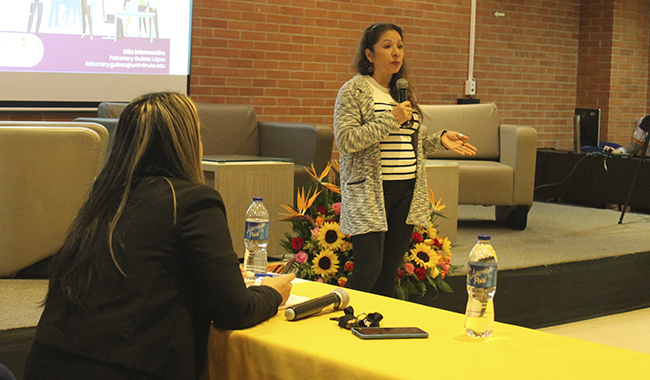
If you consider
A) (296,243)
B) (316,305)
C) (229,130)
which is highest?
(229,130)

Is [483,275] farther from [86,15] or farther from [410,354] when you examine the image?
[86,15]

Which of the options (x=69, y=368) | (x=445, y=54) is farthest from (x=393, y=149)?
(x=445, y=54)

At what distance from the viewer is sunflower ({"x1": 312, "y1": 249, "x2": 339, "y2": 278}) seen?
126 inches

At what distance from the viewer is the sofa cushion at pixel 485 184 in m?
5.06

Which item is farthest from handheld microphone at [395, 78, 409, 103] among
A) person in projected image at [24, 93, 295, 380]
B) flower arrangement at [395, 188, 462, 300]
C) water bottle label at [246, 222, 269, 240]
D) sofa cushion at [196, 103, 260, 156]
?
sofa cushion at [196, 103, 260, 156]

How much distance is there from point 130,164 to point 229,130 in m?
3.57

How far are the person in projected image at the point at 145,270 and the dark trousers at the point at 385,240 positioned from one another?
3.86ft

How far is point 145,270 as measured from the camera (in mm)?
1362

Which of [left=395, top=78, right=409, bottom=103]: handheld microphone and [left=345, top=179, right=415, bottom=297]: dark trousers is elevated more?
[left=395, top=78, right=409, bottom=103]: handheld microphone

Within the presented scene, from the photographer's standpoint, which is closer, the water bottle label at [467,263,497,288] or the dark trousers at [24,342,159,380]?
the dark trousers at [24,342,159,380]

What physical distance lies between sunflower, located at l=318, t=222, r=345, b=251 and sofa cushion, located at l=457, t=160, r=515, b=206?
199cm

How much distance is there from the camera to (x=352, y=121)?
102 inches

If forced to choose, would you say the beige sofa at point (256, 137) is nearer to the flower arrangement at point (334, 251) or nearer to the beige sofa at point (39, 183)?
the flower arrangement at point (334, 251)

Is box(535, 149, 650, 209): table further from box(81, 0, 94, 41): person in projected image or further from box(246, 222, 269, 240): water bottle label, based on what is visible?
box(246, 222, 269, 240): water bottle label
